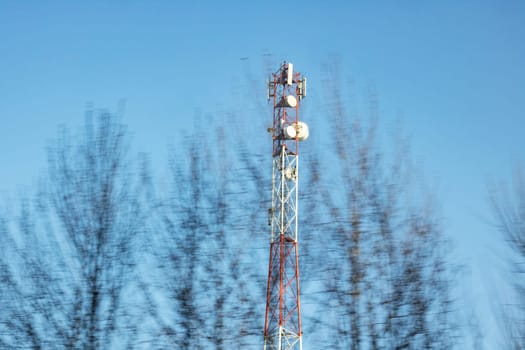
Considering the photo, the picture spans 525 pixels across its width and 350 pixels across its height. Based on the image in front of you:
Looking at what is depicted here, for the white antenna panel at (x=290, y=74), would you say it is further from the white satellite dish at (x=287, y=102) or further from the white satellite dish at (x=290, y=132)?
the white satellite dish at (x=290, y=132)

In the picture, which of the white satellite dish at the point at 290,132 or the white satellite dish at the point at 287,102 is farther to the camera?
the white satellite dish at the point at 287,102

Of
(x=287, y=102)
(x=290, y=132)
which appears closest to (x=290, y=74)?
(x=287, y=102)

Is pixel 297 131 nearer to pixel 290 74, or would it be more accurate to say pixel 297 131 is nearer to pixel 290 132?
pixel 290 132

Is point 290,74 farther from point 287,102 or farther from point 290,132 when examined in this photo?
point 290,132

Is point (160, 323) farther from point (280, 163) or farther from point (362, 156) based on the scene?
point (280, 163)

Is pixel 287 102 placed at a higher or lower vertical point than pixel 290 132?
higher

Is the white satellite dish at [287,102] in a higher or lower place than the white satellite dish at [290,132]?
higher

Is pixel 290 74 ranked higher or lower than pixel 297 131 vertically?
higher

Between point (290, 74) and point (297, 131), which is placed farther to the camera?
point (290, 74)

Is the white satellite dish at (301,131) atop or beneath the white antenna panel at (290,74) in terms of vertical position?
beneath

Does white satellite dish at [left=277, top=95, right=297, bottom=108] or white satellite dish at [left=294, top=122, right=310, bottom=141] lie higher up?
white satellite dish at [left=277, top=95, right=297, bottom=108]

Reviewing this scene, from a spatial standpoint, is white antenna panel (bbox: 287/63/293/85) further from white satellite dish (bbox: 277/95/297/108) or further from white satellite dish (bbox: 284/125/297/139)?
white satellite dish (bbox: 284/125/297/139)

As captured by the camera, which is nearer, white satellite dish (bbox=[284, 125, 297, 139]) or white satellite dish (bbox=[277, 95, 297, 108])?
white satellite dish (bbox=[284, 125, 297, 139])

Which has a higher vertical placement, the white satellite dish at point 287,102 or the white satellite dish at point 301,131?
the white satellite dish at point 287,102
